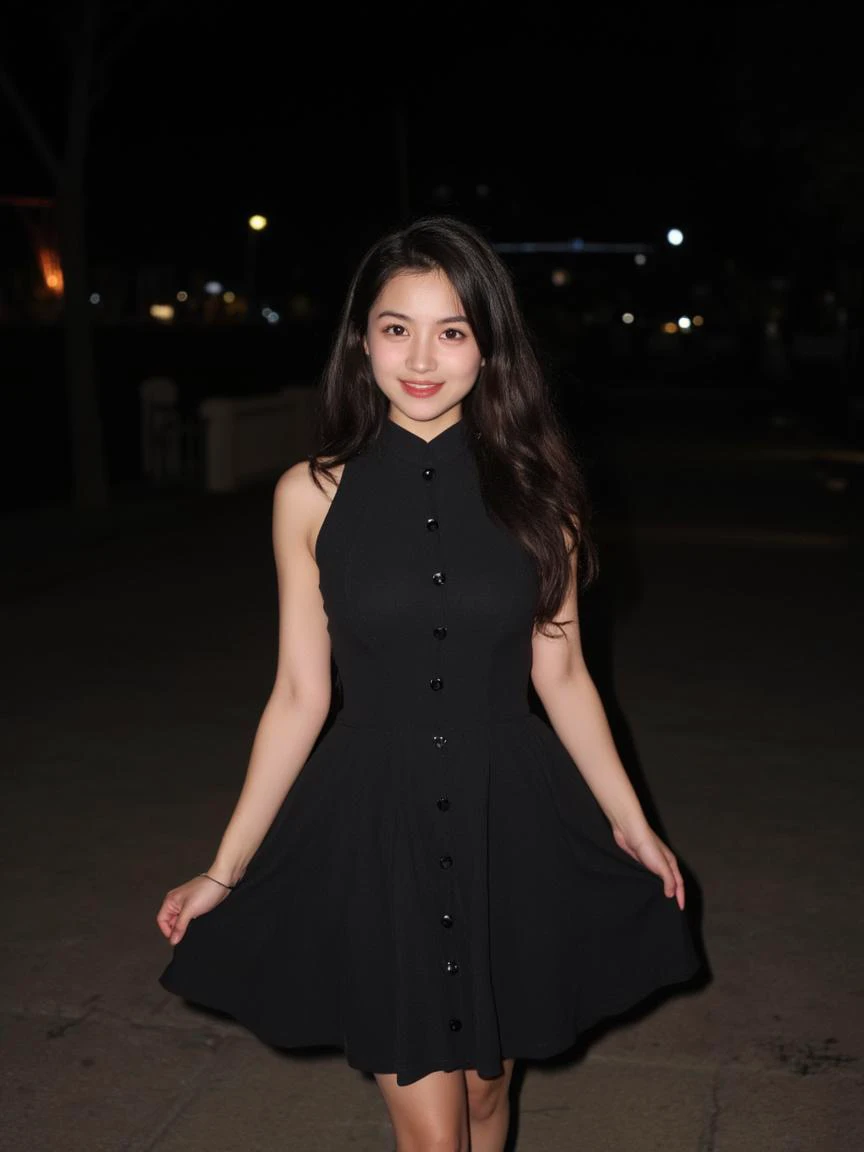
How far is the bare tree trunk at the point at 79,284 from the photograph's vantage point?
1603 centimetres

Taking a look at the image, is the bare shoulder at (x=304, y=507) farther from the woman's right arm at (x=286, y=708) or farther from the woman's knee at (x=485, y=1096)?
the woman's knee at (x=485, y=1096)

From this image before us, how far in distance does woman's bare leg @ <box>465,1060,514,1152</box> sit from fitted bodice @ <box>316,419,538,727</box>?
682 millimetres

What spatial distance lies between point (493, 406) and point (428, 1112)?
131cm

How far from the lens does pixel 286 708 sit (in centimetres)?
316

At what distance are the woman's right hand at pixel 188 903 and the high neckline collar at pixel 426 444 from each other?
89 centimetres

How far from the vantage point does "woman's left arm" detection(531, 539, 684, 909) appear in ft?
10.5

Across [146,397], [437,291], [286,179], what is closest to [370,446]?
[437,291]

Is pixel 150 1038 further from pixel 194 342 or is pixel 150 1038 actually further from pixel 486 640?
pixel 194 342

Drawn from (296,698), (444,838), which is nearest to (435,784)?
(444,838)

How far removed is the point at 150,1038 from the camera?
445 centimetres

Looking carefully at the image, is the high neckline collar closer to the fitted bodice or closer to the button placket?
the fitted bodice

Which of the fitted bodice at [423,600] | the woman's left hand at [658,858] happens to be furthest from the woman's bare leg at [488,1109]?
the fitted bodice at [423,600]

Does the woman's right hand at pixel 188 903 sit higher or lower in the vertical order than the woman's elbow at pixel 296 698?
lower

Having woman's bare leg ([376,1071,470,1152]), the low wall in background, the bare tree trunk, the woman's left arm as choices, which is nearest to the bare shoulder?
the woman's left arm
